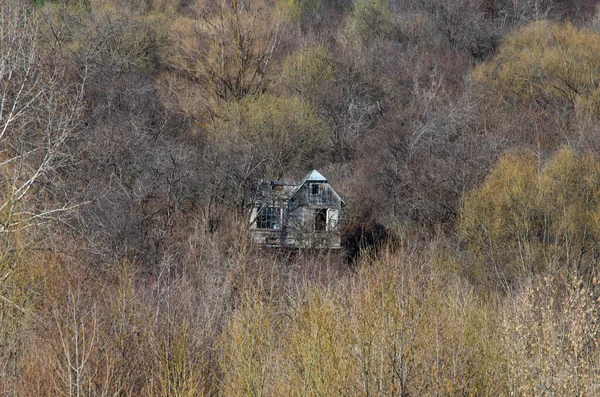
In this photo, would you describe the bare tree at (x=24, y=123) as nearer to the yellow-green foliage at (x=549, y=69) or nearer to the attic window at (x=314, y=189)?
the attic window at (x=314, y=189)

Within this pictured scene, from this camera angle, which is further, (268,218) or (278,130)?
(278,130)

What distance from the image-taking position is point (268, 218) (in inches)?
955

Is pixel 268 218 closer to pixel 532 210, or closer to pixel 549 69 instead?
pixel 532 210

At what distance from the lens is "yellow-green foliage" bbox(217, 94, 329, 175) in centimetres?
2753

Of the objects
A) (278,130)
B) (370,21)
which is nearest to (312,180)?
(278,130)

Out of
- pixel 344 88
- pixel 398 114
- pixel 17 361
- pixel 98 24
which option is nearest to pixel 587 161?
pixel 398 114

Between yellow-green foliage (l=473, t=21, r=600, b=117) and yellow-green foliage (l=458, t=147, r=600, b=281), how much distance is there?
7159 millimetres

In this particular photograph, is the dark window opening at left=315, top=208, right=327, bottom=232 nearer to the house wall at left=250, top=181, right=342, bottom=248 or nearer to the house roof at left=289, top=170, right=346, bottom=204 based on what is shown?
the house wall at left=250, top=181, right=342, bottom=248

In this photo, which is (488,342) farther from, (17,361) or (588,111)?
(588,111)

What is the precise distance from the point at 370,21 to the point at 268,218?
17328mm

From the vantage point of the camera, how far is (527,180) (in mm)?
22219

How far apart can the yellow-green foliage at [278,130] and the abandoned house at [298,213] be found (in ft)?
8.02

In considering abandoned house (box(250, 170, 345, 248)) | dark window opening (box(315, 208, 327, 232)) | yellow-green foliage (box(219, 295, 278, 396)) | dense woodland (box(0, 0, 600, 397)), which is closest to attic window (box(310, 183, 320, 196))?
abandoned house (box(250, 170, 345, 248))

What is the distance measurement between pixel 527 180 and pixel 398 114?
A: 980 centimetres
